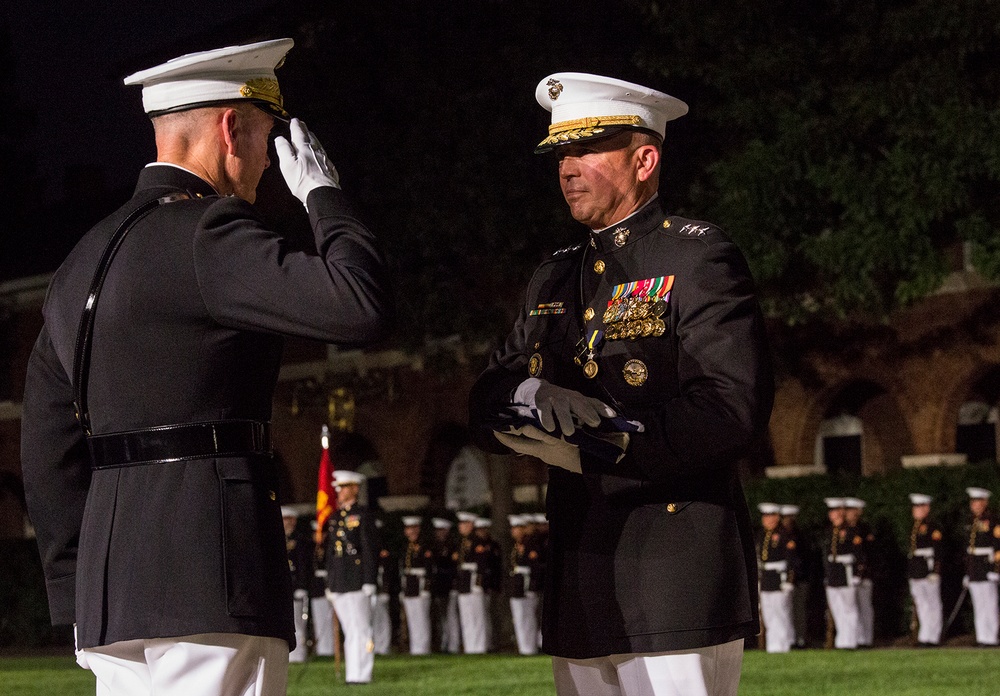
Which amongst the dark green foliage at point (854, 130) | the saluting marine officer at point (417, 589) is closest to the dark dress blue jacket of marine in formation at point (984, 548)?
the dark green foliage at point (854, 130)

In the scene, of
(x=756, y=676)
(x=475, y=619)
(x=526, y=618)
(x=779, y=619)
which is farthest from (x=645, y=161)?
(x=475, y=619)

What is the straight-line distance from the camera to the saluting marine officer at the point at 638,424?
3785mm

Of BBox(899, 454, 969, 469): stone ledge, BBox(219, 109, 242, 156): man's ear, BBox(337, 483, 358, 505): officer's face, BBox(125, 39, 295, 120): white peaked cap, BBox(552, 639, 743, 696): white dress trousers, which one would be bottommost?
BBox(899, 454, 969, 469): stone ledge

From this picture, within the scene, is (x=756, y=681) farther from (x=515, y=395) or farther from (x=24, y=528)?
(x=24, y=528)

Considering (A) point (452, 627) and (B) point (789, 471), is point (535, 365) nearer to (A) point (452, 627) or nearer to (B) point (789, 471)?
(A) point (452, 627)

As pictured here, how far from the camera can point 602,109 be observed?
4297mm

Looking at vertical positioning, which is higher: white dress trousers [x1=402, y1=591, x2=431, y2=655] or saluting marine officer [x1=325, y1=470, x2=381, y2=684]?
saluting marine officer [x1=325, y1=470, x2=381, y2=684]

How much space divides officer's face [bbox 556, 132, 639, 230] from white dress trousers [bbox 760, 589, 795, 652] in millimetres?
16739

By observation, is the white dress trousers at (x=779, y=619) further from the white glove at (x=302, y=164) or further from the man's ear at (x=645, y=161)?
the white glove at (x=302, y=164)

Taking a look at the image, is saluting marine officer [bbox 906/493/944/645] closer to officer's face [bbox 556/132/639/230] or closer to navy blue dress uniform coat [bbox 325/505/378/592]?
navy blue dress uniform coat [bbox 325/505/378/592]

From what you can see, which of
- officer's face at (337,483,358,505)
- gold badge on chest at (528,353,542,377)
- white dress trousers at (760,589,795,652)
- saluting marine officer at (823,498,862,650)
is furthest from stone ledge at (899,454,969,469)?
gold badge on chest at (528,353,542,377)

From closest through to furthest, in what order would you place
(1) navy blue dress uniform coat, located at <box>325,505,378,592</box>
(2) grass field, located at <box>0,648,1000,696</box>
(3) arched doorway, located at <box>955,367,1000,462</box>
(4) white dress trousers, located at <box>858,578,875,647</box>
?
(2) grass field, located at <box>0,648,1000,696</box> < (1) navy blue dress uniform coat, located at <box>325,505,378,592</box> < (4) white dress trousers, located at <box>858,578,875,647</box> < (3) arched doorway, located at <box>955,367,1000,462</box>

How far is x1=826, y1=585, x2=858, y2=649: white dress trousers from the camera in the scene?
20.3 meters

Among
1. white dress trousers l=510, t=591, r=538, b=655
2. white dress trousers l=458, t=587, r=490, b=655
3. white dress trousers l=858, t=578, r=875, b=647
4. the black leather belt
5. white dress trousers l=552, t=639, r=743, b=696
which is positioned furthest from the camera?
white dress trousers l=458, t=587, r=490, b=655
